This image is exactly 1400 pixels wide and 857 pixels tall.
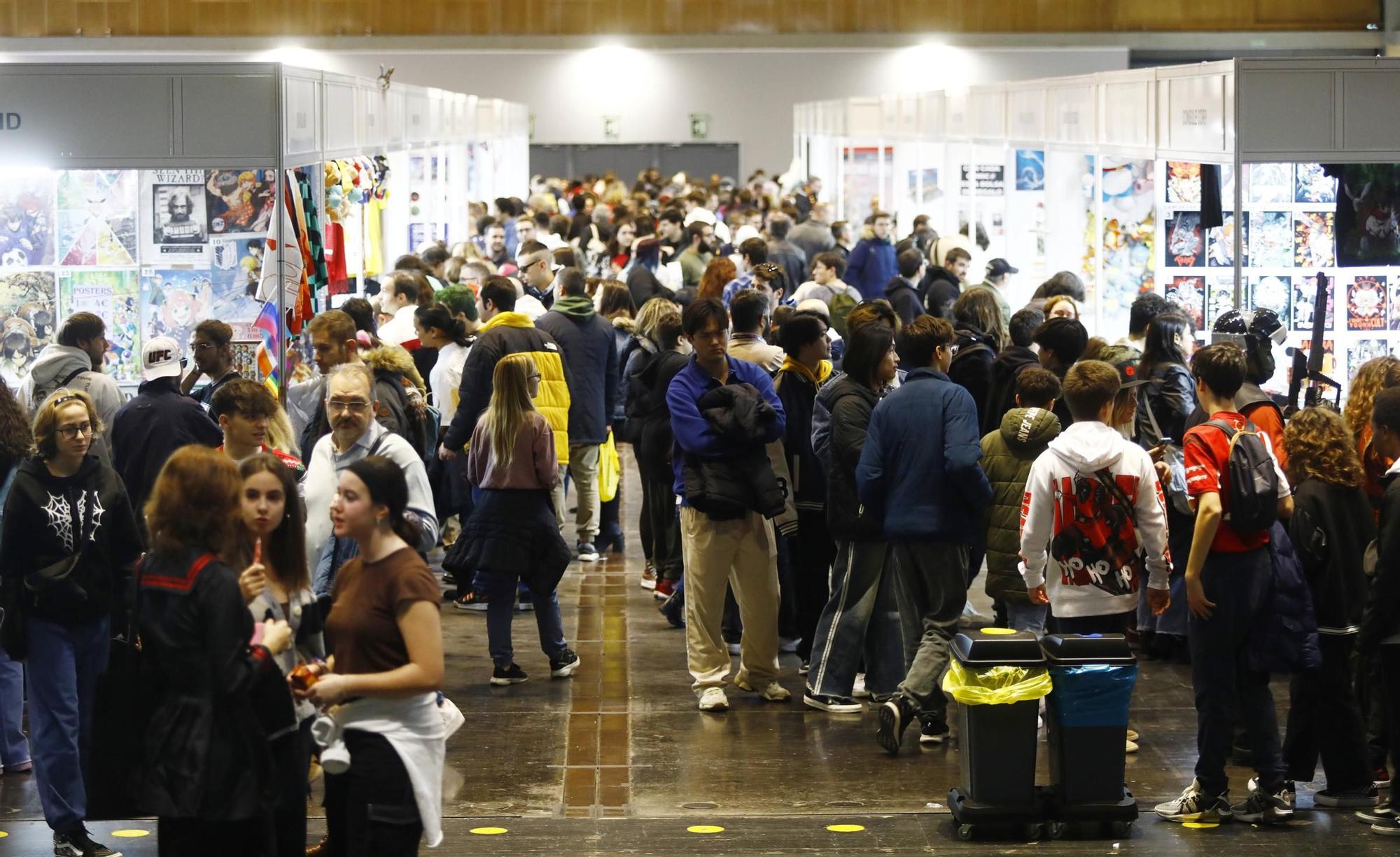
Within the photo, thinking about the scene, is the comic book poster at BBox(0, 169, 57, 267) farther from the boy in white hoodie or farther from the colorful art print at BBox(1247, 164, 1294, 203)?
the colorful art print at BBox(1247, 164, 1294, 203)

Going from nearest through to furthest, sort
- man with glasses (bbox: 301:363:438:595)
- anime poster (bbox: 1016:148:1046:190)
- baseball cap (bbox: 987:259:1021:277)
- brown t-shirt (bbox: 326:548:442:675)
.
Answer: brown t-shirt (bbox: 326:548:442:675) < man with glasses (bbox: 301:363:438:595) < baseball cap (bbox: 987:259:1021:277) < anime poster (bbox: 1016:148:1046:190)

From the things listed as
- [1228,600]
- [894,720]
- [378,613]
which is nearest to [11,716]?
[378,613]

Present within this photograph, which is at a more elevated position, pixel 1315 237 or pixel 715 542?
pixel 1315 237

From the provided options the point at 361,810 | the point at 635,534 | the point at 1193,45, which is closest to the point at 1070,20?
the point at 1193,45

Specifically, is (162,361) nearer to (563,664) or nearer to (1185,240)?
(563,664)

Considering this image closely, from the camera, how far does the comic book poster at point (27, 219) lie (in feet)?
26.9

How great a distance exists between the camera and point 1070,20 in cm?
3172

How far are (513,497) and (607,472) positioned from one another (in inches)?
113

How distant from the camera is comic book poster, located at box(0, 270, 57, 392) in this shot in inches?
320

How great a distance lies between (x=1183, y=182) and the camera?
9.22 metres

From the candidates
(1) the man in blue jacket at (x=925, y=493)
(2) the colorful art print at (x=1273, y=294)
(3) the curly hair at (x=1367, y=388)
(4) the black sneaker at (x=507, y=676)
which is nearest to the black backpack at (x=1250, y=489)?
(3) the curly hair at (x=1367, y=388)

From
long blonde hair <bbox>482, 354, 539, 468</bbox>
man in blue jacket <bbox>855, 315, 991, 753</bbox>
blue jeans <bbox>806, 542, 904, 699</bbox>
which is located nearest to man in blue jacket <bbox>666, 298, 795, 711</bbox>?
blue jeans <bbox>806, 542, 904, 699</bbox>

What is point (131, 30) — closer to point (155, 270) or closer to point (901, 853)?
point (155, 270)

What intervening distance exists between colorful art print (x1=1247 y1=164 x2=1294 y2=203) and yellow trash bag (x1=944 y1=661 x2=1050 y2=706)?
3548 millimetres
